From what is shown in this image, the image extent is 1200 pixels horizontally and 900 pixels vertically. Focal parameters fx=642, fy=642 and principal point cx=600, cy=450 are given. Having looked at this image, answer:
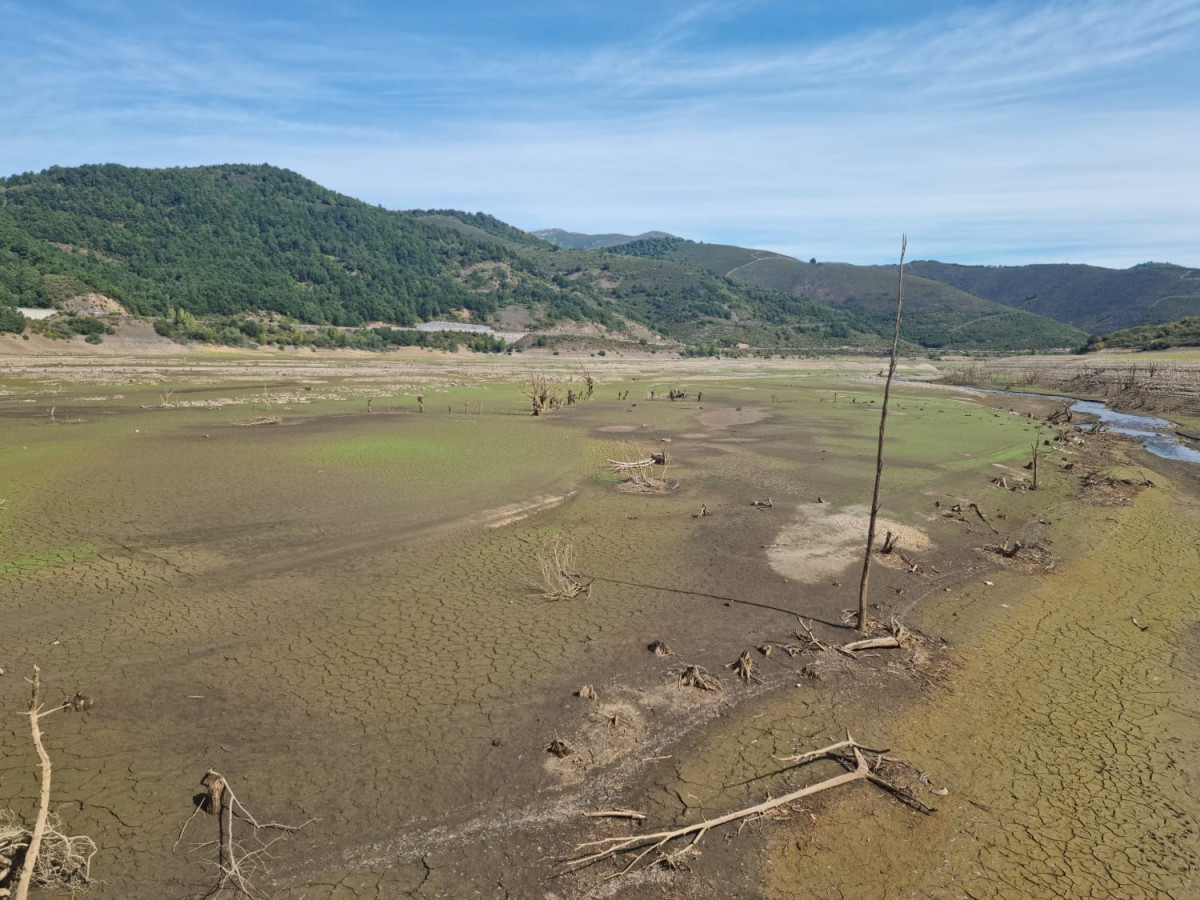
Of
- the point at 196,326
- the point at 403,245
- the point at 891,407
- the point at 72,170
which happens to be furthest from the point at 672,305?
the point at 72,170

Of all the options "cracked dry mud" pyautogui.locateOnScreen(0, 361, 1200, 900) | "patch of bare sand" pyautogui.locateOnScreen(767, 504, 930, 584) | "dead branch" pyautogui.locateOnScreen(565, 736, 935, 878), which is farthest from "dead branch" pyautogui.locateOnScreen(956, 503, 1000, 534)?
"dead branch" pyautogui.locateOnScreen(565, 736, 935, 878)

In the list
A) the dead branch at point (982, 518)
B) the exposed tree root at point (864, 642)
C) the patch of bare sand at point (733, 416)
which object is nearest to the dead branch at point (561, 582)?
the exposed tree root at point (864, 642)

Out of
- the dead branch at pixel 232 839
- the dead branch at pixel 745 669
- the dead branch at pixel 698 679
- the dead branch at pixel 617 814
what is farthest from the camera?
the dead branch at pixel 745 669

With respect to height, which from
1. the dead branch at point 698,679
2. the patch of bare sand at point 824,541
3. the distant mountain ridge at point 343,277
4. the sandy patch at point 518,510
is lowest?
the dead branch at point 698,679

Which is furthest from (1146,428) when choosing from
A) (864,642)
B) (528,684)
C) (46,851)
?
(46,851)

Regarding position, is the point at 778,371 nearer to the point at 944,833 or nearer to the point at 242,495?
the point at 242,495

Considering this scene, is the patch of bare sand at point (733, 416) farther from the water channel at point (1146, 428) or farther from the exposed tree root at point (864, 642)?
the exposed tree root at point (864, 642)
